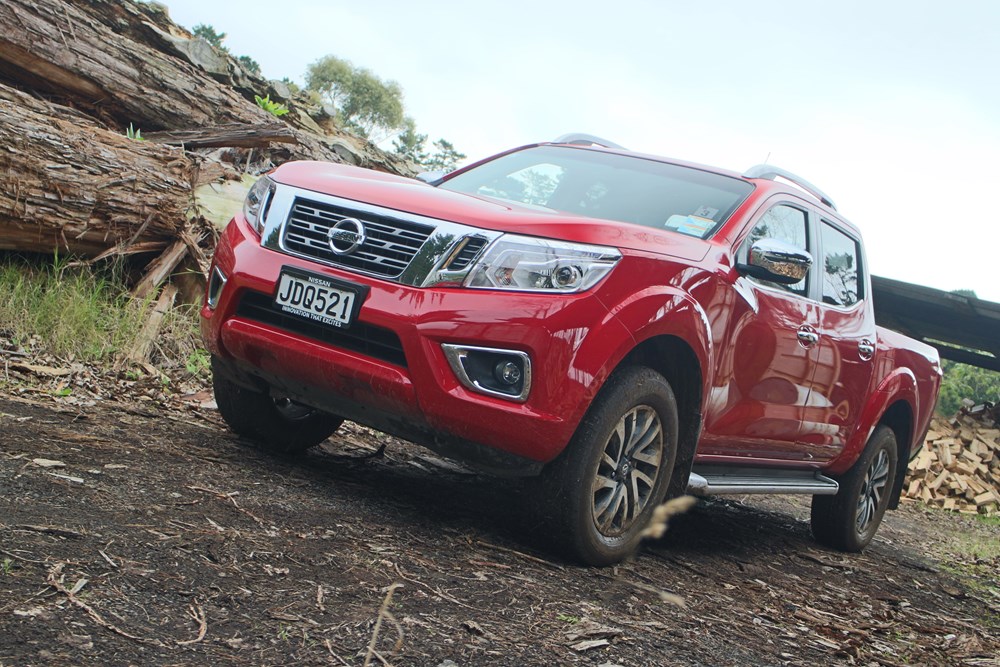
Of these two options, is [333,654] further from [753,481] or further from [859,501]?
[859,501]

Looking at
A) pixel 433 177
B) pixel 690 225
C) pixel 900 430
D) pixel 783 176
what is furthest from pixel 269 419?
pixel 900 430

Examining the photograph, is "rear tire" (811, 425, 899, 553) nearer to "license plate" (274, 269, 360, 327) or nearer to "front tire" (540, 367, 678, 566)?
"front tire" (540, 367, 678, 566)

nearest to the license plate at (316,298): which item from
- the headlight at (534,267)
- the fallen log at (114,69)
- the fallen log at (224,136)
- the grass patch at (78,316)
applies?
the headlight at (534,267)

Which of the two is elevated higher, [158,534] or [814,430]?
[814,430]

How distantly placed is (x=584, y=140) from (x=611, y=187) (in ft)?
2.65

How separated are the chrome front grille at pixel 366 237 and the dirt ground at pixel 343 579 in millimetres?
906

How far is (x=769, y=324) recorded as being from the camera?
4629 millimetres

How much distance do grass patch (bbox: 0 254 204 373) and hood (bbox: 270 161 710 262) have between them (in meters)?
2.22

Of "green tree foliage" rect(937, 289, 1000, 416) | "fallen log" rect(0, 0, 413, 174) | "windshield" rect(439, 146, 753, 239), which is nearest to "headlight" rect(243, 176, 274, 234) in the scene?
"windshield" rect(439, 146, 753, 239)

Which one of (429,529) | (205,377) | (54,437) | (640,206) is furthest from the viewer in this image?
(205,377)

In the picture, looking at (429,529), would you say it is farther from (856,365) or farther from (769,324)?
(856,365)

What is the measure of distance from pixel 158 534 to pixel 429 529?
1.10 m

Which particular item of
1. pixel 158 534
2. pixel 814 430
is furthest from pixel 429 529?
pixel 814 430

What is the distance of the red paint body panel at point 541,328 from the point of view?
138 inches
